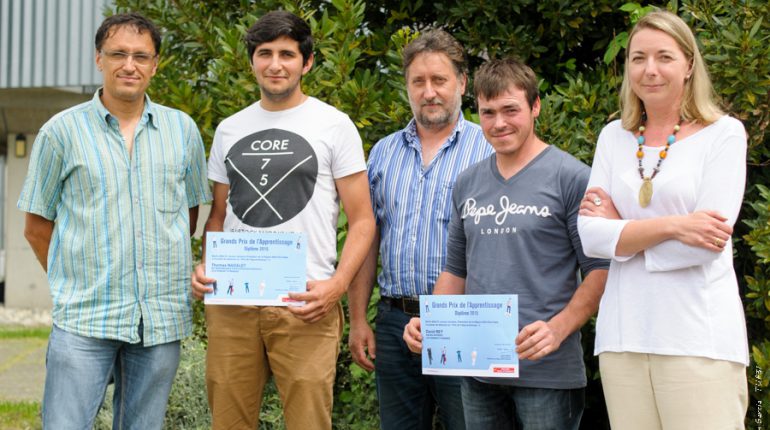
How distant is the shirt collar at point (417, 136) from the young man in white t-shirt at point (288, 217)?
0.79ft

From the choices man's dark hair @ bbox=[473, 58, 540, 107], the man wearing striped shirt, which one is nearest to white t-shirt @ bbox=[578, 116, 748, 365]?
man's dark hair @ bbox=[473, 58, 540, 107]

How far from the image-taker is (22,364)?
404 inches

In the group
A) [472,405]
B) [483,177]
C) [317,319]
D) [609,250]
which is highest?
[483,177]

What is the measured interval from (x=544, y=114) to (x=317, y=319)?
64.8 inches

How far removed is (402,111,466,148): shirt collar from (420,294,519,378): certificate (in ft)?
2.72

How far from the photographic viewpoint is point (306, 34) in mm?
4102

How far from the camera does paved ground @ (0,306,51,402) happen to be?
883 centimetres

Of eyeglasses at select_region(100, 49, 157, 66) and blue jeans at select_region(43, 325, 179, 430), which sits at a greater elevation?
eyeglasses at select_region(100, 49, 157, 66)

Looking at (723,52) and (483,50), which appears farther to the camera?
(483,50)

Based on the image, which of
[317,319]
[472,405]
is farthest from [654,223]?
[317,319]

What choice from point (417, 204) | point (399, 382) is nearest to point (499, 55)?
point (417, 204)

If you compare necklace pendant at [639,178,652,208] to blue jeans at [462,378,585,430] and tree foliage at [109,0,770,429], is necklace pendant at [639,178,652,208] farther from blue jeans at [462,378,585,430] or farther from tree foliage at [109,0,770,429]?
tree foliage at [109,0,770,429]

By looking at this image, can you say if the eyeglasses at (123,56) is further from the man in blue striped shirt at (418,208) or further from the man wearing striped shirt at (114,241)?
the man in blue striped shirt at (418,208)

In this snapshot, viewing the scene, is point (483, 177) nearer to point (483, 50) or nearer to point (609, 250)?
point (609, 250)
